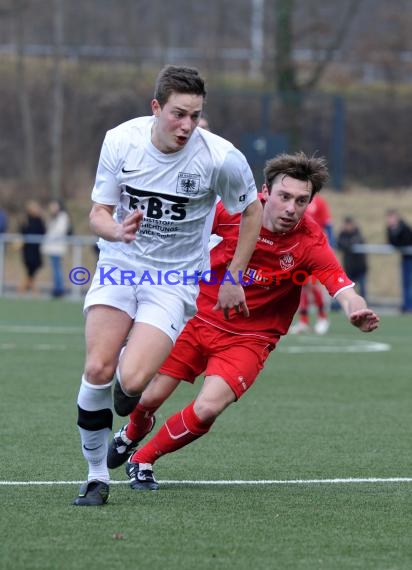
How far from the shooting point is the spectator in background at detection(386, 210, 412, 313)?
75.4 feet

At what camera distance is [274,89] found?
35844 millimetres

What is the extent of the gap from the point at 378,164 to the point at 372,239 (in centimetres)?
646

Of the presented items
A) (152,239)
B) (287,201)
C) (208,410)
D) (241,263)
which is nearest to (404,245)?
(287,201)

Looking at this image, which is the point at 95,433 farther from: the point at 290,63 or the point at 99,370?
the point at 290,63

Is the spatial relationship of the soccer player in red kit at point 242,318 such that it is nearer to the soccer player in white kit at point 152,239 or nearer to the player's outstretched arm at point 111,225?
the soccer player in white kit at point 152,239

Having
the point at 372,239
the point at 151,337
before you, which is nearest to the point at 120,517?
the point at 151,337

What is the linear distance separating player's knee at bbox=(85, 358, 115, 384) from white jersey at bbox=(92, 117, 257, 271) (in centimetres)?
54

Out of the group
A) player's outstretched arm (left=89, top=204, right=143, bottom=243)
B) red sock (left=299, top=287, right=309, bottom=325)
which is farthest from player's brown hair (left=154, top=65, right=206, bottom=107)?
red sock (left=299, top=287, right=309, bottom=325)

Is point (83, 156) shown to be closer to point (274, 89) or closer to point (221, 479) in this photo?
point (274, 89)

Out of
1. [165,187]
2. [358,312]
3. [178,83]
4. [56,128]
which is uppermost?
[178,83]

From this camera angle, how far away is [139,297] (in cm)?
621

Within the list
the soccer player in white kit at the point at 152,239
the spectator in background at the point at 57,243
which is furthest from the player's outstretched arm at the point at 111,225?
the spectator in background at the point at 57,243

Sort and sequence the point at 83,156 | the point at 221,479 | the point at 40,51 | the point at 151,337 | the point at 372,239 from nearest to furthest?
the point at 151,337, the point at 221,479, the point at 372,239, the point at 83,156, the point at 40,51

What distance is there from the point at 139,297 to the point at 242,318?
93 cm
